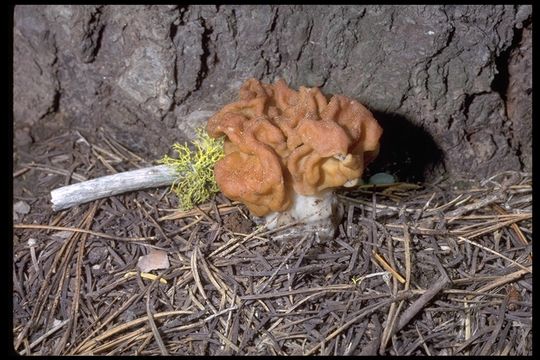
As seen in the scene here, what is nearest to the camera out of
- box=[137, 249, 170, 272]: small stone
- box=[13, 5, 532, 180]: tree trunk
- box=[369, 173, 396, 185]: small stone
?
box=[137, 249, 170, 272]: small stone

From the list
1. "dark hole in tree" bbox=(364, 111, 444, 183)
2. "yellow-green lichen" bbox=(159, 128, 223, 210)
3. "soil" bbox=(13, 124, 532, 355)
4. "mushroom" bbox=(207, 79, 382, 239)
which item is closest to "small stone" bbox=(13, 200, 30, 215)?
"soil" bbox=(13, 124, 532, 355)

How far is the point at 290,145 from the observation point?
2.85m

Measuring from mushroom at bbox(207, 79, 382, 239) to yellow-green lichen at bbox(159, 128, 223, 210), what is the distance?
35cm

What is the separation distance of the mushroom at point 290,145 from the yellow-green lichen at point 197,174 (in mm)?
354

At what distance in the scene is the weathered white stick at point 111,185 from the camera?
3.34 m

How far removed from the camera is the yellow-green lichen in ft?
11.1

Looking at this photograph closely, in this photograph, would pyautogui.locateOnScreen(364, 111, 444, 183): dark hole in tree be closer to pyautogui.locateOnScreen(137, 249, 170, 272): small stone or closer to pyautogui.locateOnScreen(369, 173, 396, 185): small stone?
pyautogui.locateOnScreen(369, 173, 396, 185): small stone

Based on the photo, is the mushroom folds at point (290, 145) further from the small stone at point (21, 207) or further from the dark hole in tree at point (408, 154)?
the small stone at point (21, 207)

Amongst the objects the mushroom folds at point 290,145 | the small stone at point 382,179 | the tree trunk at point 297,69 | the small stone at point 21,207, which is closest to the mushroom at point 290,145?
the mushroom folds at point 290,145

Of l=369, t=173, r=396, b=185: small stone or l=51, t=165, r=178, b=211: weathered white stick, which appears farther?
l=369, t=173, r=396, b=185: small stone

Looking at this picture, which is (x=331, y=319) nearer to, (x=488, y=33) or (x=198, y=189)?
(x=198, y=189)

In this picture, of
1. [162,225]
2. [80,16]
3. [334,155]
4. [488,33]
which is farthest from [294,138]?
[80,16]

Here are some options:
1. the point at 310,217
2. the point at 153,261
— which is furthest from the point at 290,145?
the point at 153,261

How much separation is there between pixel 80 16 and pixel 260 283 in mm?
2130
